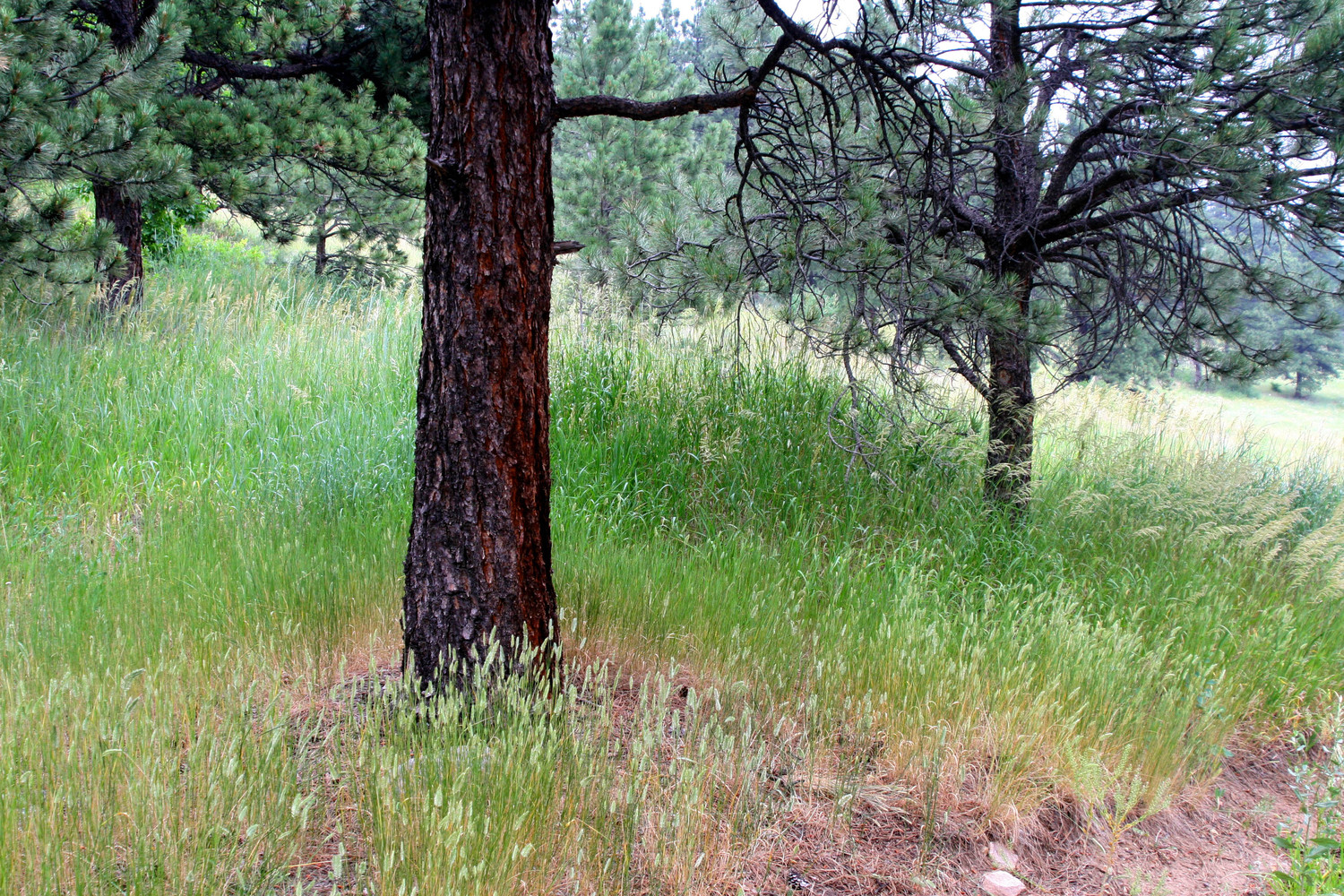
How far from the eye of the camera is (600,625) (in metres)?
3.46

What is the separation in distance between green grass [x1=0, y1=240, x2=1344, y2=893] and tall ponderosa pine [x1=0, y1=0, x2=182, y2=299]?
2.92 ft

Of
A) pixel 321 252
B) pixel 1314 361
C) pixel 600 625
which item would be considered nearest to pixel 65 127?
pixel 600 625

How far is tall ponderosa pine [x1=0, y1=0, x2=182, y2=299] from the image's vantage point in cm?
446

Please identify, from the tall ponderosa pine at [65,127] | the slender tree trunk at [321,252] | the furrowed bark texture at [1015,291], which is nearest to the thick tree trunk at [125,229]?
the tall ponderosa pine at [65,127]

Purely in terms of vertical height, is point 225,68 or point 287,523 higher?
point 225,68

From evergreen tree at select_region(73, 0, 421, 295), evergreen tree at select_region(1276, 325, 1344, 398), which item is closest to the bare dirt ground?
evergreen tree at select_region(73, 0, 421, 295)

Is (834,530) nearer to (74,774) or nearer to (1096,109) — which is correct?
(1096,109)

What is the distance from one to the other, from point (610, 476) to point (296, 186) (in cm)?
762

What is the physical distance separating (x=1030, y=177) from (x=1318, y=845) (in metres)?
3.82

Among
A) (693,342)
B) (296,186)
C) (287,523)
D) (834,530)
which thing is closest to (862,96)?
(693,342)

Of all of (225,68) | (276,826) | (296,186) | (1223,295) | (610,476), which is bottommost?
(276,826)

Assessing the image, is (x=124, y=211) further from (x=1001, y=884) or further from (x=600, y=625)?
(x=1001, y=884)

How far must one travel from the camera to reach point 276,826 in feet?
6.48

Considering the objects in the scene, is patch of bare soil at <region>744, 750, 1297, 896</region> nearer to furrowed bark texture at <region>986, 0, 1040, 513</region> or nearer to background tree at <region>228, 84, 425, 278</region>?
furrowed bark texture at <region>986, 0, 1040, 513</region>
